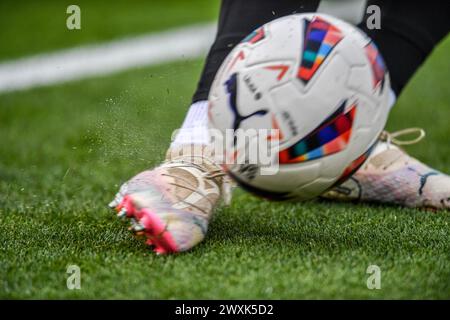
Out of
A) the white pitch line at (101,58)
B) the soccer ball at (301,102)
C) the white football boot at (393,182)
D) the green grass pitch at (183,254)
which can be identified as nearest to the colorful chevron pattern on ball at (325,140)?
the soccer ball at (301,102)

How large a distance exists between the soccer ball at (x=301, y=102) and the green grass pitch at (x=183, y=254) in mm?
151

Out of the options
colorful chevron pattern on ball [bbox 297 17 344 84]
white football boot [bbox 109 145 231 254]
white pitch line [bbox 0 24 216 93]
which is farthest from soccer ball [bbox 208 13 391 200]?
white pitch line [bbox 0 24 216 93]

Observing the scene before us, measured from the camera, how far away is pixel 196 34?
4.77 metres

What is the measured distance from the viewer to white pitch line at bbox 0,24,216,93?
12.2 ft

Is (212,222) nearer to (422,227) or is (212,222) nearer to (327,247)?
(327,247)

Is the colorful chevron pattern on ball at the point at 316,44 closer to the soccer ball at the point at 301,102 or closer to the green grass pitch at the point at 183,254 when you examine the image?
the soccer ball at the point at 301,102

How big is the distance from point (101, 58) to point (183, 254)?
2.92m

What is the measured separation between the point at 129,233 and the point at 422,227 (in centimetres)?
58

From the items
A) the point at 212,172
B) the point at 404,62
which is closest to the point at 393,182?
the point at 404,62

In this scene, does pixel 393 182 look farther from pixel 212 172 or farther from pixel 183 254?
pixel 183 254

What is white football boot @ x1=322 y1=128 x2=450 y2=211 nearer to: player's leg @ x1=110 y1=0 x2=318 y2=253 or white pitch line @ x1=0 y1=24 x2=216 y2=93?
player's leg @ x1=110 y1=0 x2=318 y2=253

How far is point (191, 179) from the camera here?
4.98 ft

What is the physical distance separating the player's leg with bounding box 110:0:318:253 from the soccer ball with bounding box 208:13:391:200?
146 mm
